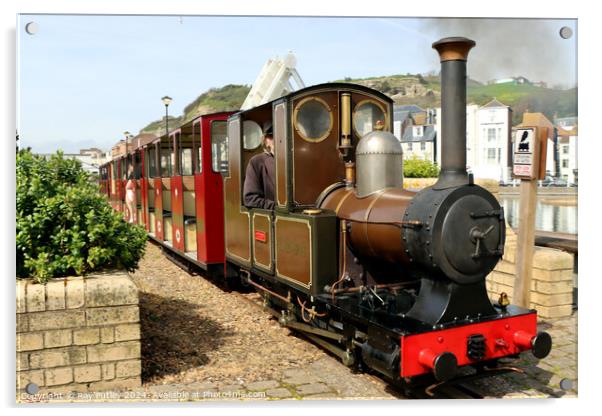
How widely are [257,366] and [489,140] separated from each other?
323cm

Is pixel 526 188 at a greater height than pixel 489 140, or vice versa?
pixel 489 140

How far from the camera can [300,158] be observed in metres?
5.18

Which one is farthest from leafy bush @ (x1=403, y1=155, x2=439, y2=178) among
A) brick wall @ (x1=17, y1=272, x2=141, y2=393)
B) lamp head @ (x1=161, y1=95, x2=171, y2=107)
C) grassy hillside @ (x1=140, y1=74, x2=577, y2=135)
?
brick wall @ (x1=17, y1=272, x2=141, y2=393)

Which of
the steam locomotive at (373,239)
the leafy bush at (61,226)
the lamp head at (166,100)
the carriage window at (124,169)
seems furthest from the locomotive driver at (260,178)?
the carriage window at (124,169)

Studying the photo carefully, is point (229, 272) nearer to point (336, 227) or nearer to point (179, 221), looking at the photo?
point (179, 221)

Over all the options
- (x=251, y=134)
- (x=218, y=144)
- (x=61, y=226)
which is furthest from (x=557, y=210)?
(x=218, y=144)

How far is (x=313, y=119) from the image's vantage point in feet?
17.1

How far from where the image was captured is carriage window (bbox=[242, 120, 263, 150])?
6734mm

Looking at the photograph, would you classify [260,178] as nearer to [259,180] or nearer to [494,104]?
[259,180]

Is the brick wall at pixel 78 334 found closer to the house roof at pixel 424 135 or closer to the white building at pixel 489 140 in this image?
the white building at pixel 489 140

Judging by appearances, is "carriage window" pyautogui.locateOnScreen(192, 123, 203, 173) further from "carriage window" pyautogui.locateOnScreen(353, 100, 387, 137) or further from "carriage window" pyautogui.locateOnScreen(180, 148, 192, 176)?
"carriage window" pyautogui.locateOnScreen(353, 100, 387, 137)

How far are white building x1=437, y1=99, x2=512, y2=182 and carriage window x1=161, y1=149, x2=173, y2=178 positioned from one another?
5735 mm

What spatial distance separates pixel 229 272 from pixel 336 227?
3.08 metres
